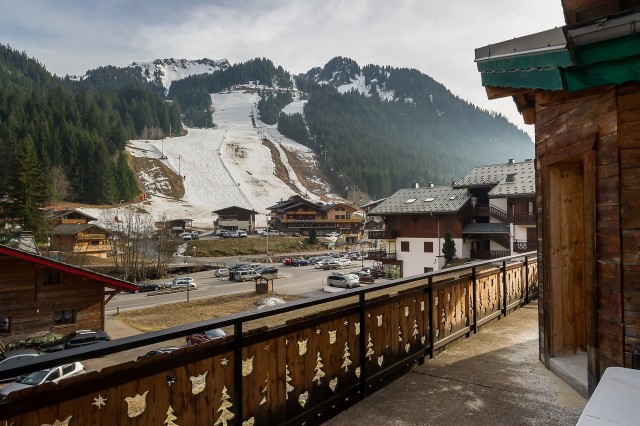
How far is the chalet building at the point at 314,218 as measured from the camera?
8819cm

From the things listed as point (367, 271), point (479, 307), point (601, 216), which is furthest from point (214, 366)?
point (367, 271)

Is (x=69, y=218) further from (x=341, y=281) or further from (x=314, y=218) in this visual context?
(x=341, y=281)

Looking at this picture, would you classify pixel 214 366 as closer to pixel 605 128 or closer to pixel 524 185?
pixel 605 128

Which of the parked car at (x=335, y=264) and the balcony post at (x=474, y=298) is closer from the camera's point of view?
the balcony post at (x=474, y=298)

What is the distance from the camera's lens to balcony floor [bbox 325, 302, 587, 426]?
3.77 metres

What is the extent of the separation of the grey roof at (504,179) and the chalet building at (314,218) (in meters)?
48.6

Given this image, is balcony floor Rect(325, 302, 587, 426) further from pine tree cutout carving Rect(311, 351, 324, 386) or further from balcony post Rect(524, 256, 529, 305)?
balcony post Rect(524, 256, 529, 305)

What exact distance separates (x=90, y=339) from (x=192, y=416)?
22515 mm

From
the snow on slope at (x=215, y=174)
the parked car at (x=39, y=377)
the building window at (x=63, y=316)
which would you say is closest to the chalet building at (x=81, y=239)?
the snow on slope at (x=215, y=174)

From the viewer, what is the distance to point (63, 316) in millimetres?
23719

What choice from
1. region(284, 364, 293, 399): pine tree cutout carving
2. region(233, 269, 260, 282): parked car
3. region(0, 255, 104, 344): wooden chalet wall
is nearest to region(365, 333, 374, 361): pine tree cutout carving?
region(284, 364, 293, 399): pine tree cutout carving

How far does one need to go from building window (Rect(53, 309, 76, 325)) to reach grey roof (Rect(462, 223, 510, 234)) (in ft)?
99.3

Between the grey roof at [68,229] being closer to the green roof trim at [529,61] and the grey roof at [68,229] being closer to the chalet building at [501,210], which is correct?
the chalet building at [501,210]

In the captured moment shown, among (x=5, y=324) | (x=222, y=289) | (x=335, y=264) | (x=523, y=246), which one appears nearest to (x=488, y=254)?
(x=523, y=246)
